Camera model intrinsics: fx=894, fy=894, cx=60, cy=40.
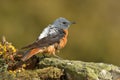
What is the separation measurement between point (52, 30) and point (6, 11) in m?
12.5

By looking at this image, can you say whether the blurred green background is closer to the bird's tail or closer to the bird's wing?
the bird's wing

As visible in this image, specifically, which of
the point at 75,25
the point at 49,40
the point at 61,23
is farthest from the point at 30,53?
the point at 75,25

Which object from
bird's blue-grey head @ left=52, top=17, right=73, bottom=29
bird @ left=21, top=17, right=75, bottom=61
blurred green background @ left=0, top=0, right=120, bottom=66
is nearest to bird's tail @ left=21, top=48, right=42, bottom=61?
bird @ left=21, top=17, right=75, bottom=61

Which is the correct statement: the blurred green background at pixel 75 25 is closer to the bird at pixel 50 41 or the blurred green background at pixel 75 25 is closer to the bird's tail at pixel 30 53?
the bird at pixel 50 41

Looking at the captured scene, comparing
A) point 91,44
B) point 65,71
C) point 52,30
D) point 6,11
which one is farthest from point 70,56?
point 65,71

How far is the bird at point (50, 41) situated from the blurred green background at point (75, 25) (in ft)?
30.5

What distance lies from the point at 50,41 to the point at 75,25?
512 inches

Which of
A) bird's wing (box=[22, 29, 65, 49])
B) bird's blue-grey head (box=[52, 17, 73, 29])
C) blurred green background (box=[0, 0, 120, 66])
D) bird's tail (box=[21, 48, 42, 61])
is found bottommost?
bird's tail (box=[21, 48, 42, 61])

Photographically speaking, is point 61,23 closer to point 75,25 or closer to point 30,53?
point 30,53

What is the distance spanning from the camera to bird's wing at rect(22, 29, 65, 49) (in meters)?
13.9

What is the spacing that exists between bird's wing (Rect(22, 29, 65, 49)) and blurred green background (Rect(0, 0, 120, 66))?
948cm

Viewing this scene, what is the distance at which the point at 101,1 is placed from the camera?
28.8m

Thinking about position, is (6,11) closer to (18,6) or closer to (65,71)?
(18,6)

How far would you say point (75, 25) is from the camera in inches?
1078
